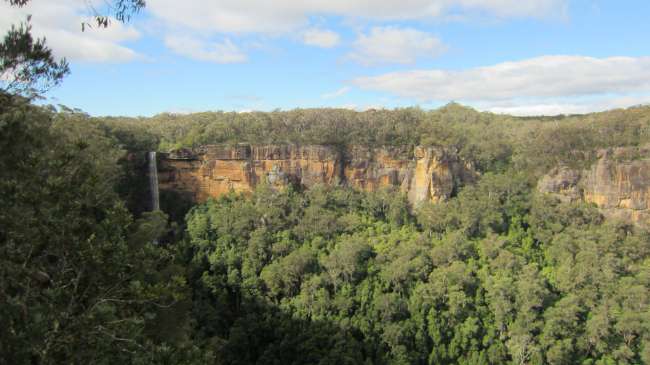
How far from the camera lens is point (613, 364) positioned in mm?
12508

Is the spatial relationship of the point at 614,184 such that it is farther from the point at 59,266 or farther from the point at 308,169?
the point at 59,266

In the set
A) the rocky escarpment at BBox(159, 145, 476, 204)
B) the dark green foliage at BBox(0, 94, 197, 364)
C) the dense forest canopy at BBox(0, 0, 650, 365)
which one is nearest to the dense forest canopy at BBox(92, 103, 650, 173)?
the dense forest canopy at BBox(0, 0, 650, 365)

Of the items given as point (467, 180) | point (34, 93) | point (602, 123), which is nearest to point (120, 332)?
point (34, 93)

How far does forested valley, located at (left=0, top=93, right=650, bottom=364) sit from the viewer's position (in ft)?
12.4

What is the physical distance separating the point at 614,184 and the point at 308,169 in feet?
39.6

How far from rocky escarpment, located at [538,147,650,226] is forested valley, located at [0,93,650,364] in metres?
0.47

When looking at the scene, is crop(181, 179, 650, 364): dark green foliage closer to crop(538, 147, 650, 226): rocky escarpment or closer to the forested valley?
the forested valley

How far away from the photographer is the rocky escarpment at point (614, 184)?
17.9 m

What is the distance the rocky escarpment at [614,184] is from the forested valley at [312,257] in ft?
1.55

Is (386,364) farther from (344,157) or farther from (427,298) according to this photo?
(344,157)

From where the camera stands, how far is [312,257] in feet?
53.7

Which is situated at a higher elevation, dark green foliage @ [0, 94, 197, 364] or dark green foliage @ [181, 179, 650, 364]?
dark green foliage @ [0, 94, 197, 364]

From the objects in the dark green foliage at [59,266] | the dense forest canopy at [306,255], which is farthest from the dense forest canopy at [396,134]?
the dark green foliage at [59,266]

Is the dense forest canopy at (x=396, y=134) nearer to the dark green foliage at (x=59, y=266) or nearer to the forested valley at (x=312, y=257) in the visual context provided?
the forested valley at (x=312, y=257)
